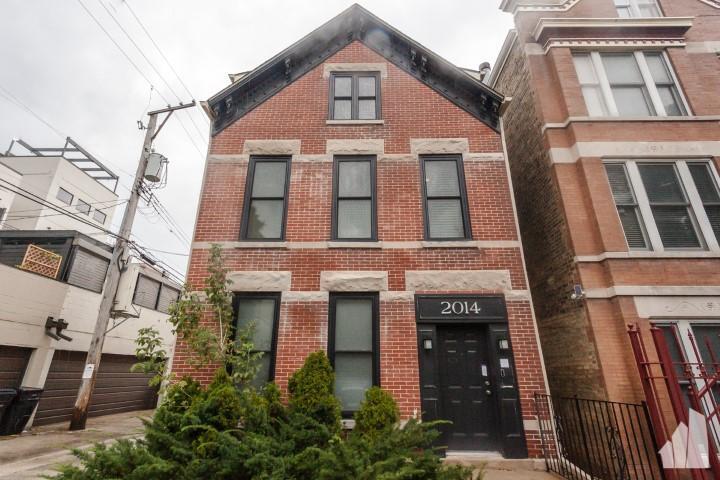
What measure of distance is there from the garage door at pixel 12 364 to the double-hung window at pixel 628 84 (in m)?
17.3

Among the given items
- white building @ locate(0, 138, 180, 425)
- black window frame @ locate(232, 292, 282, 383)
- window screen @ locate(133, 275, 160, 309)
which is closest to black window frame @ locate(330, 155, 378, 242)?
black window frame @ locate(232, 292, 282, 383)

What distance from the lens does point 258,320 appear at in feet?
23.4

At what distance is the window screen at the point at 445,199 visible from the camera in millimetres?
7773

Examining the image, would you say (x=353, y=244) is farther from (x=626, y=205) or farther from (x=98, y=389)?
(x=98, y=389)

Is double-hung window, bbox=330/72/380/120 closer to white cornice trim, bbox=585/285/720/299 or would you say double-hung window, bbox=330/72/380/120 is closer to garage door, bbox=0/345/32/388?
white cornice trim, bbox=585/285/720/299

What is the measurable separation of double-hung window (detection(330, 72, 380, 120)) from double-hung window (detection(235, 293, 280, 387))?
4.91 meters

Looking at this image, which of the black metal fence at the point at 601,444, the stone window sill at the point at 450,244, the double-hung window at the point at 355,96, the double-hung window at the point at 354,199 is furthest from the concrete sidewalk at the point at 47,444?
the double-hung window at the point at 355,96

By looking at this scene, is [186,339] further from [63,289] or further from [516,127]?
[516,127]

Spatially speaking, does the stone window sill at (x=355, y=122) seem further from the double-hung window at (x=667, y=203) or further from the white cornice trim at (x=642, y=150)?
the double-hung window at (x=667, y=203)

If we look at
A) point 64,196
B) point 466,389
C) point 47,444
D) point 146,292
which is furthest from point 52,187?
point 466,389

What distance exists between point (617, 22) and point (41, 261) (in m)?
18.6

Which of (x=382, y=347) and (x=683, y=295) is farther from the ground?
(x=683, y=295)

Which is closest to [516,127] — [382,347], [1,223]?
[382,347]

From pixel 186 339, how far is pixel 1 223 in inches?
979
